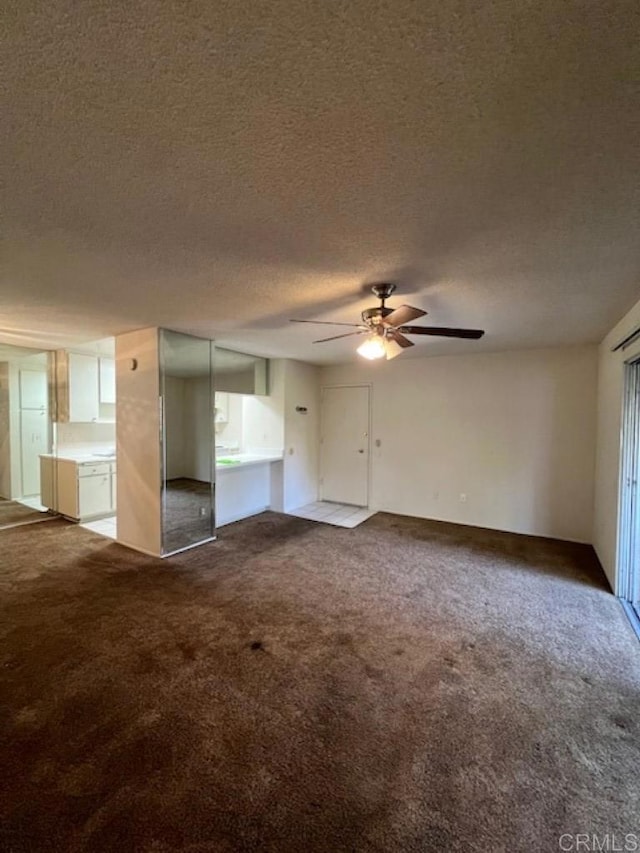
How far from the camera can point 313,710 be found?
6.36 feet

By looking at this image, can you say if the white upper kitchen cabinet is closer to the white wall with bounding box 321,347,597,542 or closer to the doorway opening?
the doorway opening

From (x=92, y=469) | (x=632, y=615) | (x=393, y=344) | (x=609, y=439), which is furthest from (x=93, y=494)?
(x=609, y=439)

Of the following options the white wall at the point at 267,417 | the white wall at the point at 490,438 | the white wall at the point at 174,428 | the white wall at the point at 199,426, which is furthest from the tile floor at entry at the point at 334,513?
the white wall at the point at 174,428

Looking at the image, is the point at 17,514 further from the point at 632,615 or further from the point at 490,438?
the point at 632,615

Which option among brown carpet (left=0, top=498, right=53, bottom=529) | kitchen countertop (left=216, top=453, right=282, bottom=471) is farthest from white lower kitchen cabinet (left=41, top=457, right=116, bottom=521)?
kitchen countertop (left=216, top=453, right=282, bottom=471)

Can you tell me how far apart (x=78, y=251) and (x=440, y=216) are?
190 centimetres

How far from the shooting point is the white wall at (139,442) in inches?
154

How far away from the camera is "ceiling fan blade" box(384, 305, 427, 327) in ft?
7.64

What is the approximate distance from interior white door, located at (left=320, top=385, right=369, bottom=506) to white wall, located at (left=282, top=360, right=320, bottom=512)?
173 mm

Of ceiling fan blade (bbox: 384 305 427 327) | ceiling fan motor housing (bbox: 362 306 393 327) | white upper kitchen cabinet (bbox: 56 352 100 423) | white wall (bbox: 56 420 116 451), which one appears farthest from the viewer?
white wall (bbox: 56 420 116 451)

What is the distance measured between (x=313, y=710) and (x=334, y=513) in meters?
3.82

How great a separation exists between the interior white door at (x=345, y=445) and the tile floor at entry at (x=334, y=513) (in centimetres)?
18

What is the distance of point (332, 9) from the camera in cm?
81

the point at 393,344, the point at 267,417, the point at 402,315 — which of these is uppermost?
the point at 402,315
